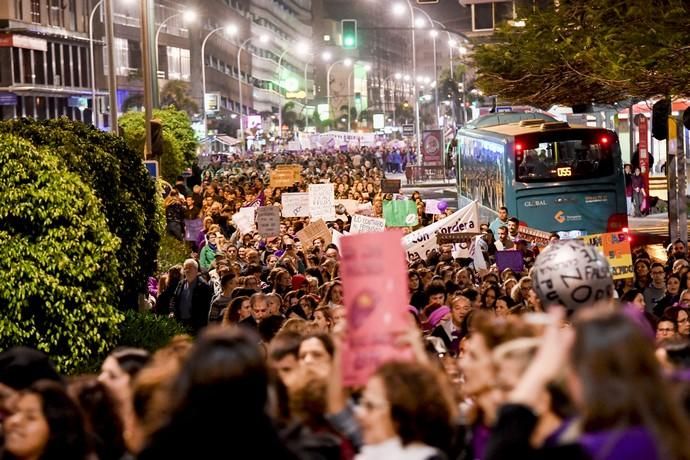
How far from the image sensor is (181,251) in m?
26.9

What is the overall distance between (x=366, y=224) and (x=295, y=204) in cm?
446

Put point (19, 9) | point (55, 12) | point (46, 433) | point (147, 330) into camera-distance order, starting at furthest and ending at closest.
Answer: point (55, 12)
point (19, 9)
point (147, 330)
point (46, 433)

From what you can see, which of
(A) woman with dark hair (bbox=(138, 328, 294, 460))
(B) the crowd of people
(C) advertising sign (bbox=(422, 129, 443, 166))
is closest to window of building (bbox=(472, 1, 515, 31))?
(C) advertising sign (bbox=(422, 129, 443, 166))

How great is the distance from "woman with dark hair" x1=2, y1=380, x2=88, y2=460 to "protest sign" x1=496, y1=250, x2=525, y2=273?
13876 millimetres

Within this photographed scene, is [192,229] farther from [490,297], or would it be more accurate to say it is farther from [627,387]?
[627,387]

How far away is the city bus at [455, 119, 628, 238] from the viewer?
29.7 meters

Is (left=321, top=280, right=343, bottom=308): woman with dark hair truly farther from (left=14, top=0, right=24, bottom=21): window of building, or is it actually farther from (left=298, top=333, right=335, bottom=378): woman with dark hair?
(left=14, top=0, right=24, bottom=21): window of building

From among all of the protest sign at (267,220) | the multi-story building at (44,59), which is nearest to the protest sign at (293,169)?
the protest sign at (267,220)

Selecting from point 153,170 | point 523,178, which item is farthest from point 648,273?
point 523,178

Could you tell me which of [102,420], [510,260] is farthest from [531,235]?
[102,420]

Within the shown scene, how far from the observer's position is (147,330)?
1547 cm

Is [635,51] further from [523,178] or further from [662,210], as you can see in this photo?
[662,210]

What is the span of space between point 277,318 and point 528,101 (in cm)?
1738

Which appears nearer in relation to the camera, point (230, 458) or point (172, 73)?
point (230, 458)
